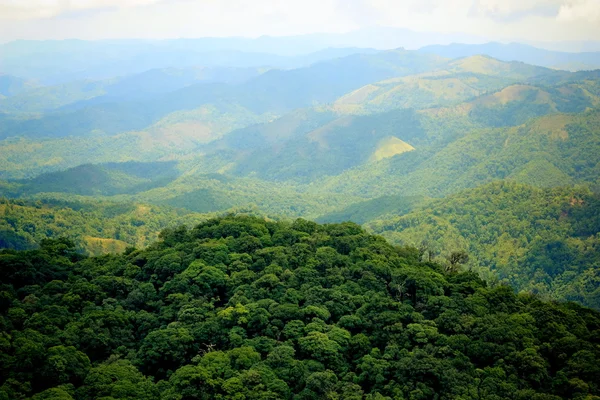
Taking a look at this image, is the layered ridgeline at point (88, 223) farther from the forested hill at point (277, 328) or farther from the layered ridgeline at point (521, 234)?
the layered ridgeline at point (521, 234)

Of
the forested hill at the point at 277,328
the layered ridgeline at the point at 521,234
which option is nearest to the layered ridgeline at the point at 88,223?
the forested hill at the point at 277,328

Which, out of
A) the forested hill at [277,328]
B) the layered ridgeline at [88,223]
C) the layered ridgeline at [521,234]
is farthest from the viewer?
the layered ridgeline at [88,223]

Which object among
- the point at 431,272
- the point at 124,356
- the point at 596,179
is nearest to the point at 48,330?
the point at 124,356

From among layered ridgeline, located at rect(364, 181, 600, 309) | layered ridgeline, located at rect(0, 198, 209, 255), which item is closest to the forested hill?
layered ridgeline, located at rect(0, 198, 209, 255)

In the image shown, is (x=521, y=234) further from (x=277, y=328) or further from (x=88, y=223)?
(x=88, y=223)

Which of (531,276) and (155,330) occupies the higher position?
(155,330)

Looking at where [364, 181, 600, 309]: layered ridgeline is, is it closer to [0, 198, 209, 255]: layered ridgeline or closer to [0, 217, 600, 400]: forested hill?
[0, 198, 209, 255]: layered ridgeline

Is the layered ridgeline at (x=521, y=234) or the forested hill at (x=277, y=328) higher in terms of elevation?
the forested hill at (x=277, y=328)

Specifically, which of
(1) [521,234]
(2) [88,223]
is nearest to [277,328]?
(1) [521,234]

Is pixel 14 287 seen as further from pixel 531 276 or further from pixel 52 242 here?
pixel 531 276
